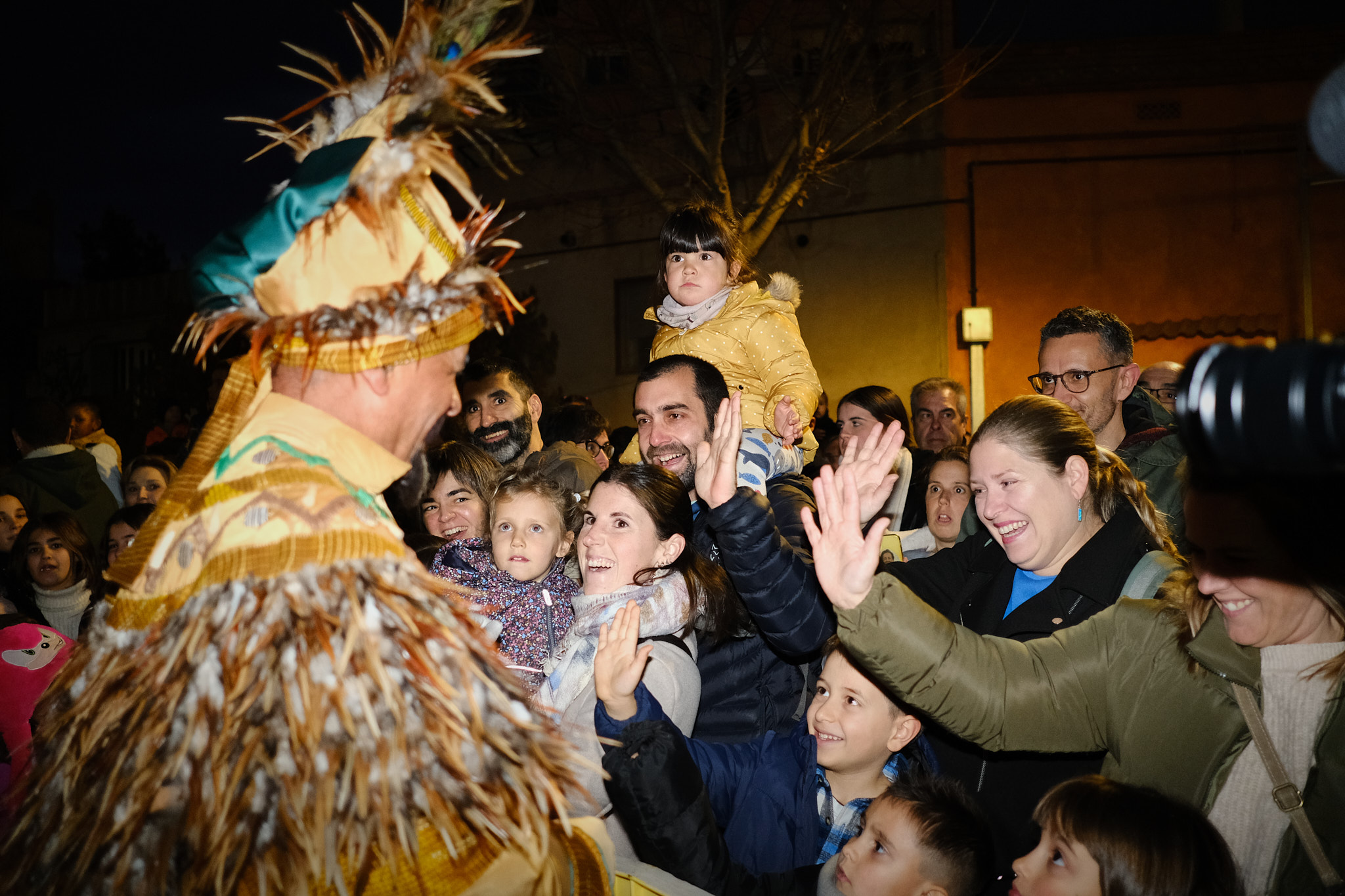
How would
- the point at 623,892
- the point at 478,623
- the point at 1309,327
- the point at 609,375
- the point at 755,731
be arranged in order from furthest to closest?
the point at 609,375 → the point at 1309,327 → the point at 755,731 → the point at 623,892 → the point at 478,623

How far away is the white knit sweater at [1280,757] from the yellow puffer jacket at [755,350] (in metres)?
2.28

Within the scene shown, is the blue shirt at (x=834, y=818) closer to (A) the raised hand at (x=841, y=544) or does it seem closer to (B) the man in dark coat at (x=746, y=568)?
(B) the man in dark coat at (x=746, y=568)

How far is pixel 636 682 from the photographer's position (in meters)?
2.67

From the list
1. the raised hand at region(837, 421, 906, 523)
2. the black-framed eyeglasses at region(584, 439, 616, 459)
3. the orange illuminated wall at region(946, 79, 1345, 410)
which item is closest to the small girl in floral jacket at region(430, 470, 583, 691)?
the raised hand at region(837, 421, 906, 523)

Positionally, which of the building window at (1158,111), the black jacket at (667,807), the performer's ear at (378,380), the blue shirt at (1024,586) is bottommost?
the black jacket at (667,807)

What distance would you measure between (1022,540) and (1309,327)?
11199 mm

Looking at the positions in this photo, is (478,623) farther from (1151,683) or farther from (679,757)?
(1151,683)

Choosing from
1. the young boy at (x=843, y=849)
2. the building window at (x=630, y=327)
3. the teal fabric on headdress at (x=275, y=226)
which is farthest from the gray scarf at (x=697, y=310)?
the building window at (x=630, y=327)

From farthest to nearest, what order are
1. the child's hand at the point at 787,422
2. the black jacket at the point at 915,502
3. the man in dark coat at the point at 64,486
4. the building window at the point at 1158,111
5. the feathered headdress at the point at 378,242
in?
the building window at the point at 1158,111 < the man in dark coat at the point at 64,486 < the black jacket at the point at 915,502 < the child's hand at the point at 787,422 < the feathered headdress at the point at 378,242

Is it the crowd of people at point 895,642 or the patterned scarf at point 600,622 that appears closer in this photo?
the crowd of people at point 895,642

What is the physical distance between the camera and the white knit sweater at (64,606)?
537 centimetres

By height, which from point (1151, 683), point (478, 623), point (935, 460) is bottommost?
point (1151, 683)

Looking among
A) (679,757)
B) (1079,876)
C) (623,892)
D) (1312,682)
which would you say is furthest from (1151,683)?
(623,892)

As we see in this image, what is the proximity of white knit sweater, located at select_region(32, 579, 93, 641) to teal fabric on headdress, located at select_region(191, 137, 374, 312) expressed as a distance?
429 centimetres
